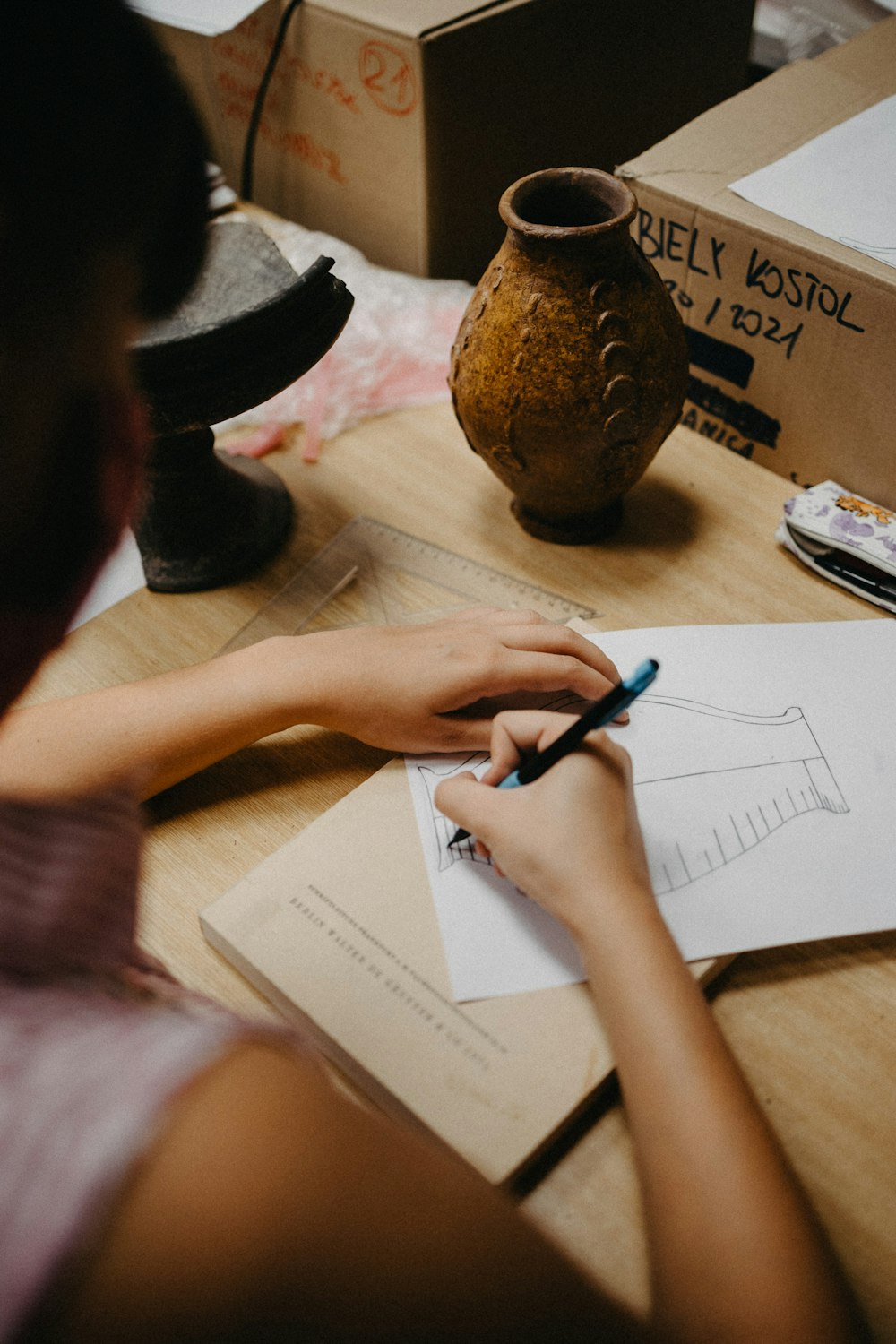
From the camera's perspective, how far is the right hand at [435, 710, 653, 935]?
569 millimetres

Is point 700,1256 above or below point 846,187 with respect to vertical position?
below

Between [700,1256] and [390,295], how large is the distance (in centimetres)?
107

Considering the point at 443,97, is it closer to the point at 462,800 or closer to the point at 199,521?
the point at 199,521

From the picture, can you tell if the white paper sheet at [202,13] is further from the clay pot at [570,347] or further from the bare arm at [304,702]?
the bare arm at [304,702]

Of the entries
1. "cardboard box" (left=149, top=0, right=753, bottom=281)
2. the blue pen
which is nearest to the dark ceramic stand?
"cardboard box" (left=149, top=0, right=753, bottom=281)

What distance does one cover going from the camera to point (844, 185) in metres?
0.88

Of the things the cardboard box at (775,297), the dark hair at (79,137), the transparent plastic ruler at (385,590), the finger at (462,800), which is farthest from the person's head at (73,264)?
the cardboard box at (775,297)

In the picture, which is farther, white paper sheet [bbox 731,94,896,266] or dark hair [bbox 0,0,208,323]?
white paper sheet [bbox 731,94,896,266]

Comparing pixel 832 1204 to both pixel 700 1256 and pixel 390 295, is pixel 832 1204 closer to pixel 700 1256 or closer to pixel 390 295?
pixel 700 1256

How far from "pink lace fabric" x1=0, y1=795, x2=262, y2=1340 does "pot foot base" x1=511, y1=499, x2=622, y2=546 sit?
22.6 inches

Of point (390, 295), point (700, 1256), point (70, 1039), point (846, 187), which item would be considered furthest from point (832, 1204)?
point (390, 295)

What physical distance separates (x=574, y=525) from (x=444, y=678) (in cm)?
28

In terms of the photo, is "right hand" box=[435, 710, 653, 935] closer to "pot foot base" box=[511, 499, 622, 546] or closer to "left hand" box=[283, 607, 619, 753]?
"left hand" box=[283, 607, 619, 753]

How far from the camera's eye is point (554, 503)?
857 mm
